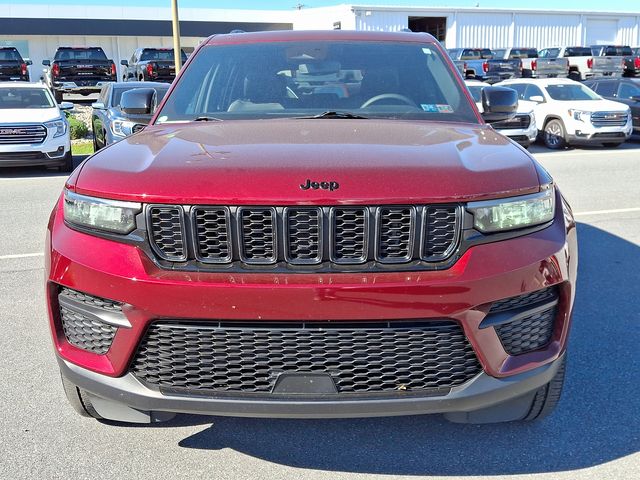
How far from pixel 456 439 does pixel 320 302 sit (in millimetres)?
1195

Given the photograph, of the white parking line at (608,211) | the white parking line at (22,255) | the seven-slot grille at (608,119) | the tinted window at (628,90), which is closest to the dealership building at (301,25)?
the tinted window at (628,90)

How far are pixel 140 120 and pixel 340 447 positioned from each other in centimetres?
246

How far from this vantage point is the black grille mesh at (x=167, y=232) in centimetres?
268

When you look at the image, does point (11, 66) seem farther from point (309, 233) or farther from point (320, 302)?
point (320, 302)

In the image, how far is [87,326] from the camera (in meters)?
2.79

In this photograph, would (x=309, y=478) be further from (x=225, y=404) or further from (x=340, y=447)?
(x=225, y=404)

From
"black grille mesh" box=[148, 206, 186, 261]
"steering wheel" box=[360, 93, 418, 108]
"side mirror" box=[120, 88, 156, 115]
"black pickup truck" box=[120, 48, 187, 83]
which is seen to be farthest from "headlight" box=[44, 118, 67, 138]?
"black pickup truck" box=[120, 48, 187, 83]

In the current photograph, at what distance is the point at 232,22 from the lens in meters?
49.8

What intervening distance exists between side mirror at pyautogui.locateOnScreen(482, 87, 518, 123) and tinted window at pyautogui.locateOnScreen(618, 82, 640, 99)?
14.8 meters

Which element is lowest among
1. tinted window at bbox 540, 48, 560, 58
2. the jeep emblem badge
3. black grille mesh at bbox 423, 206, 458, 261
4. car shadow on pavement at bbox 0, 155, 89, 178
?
car shadow on pavement at bbox 0, 155, 89, 178

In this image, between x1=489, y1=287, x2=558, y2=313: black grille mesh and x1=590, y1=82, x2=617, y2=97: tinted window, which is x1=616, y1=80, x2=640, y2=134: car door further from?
x1=489, y1=287, x2=558, y2=313: black grille mesh

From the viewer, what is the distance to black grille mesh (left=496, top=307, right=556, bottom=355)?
8.90ft

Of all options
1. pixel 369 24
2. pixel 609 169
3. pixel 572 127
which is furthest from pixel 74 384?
pixel 369 24

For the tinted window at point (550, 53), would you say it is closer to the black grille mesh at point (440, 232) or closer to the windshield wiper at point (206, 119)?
the windshield wiper at point (206, 119)
